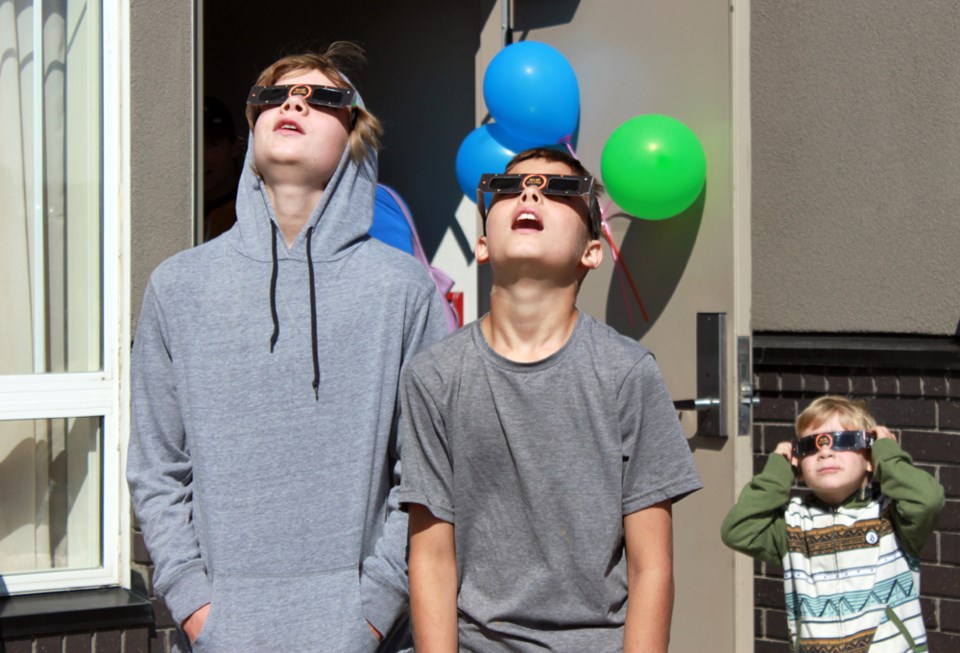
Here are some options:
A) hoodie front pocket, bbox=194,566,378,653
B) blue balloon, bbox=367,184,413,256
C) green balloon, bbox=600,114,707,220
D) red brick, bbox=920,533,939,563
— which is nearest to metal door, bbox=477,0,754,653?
green balloon, bbox=600,114,707,220

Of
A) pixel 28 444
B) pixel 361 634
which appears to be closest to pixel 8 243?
pixel 28 444

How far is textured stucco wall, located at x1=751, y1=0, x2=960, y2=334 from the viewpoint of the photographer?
4.55 metres

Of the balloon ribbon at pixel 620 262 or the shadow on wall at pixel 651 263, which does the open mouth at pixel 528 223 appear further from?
the balloon ribbon at pixel 620 262

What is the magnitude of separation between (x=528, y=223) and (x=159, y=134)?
1931 millimetres

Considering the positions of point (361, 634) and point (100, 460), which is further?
point (100, 460)

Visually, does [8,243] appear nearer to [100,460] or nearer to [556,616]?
[100,460]

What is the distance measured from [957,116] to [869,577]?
6.70 ft

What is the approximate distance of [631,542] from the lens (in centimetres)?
204

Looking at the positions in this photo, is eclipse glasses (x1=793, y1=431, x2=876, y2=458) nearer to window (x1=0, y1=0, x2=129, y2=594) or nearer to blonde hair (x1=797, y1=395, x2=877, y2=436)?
blonde hair (x1=797, y1=395, x2=877, y2=436)

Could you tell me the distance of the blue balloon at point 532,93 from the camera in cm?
389

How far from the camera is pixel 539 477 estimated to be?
204 cm

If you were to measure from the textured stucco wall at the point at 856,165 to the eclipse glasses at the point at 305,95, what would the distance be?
2864 mm

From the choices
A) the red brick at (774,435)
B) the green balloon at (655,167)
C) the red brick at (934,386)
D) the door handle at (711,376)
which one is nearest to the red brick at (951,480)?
the red brick at (934,386)

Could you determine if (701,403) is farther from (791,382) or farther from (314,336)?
(314,336)
